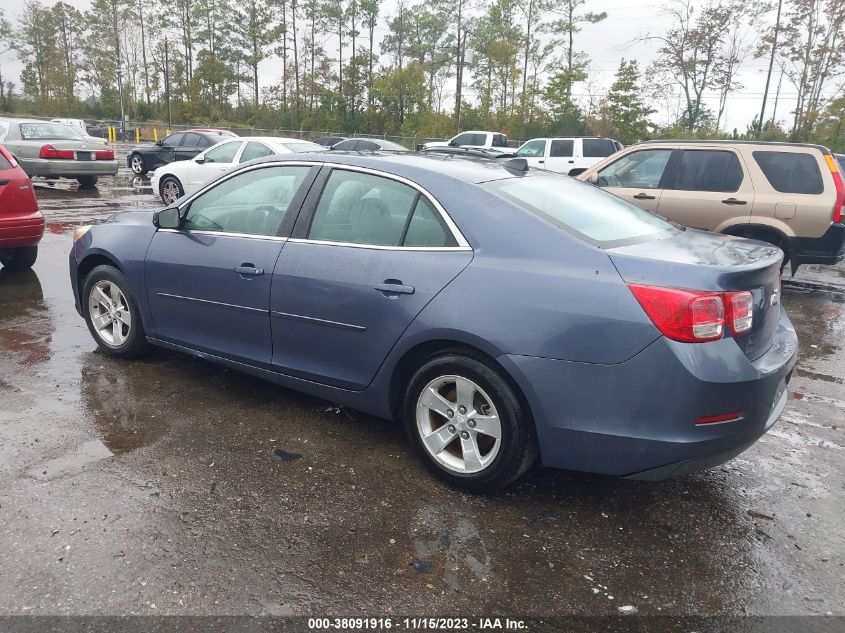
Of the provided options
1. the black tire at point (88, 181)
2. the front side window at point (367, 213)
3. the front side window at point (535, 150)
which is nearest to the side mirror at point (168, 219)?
the front side window at point (367, 213)

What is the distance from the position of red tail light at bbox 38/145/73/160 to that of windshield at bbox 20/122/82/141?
0.49 metres

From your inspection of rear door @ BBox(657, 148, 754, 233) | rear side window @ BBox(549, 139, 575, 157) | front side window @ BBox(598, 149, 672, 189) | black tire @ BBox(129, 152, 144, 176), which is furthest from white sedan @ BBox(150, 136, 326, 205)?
rear side window @ BBox(549, 139, 575, 157)

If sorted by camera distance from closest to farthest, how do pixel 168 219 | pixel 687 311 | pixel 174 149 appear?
pixel 687 311 → pixel 168 219 → pixel 174 149

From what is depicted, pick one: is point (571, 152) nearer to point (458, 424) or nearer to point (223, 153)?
point (223, 153)

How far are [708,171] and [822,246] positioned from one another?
153 cm

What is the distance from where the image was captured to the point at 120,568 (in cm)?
270

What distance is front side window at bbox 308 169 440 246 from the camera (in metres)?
3.56

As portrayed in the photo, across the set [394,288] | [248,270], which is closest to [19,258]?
[248,270]

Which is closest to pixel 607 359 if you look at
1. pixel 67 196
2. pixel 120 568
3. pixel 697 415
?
pixel 697 415

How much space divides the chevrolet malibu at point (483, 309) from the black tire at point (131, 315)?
1.01ft

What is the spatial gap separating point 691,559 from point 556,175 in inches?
94.8

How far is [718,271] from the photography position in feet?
9.50

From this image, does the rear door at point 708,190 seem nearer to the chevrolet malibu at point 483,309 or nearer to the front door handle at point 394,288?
the chevrolet malibu at point 483,309

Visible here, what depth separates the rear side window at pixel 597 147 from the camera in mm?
20803
